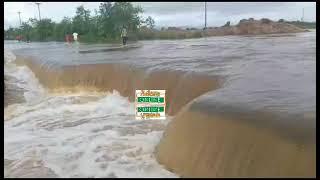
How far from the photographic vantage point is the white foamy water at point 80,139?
583 centimetres

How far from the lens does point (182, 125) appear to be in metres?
6.04

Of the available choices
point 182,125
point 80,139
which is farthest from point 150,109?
point 80,139

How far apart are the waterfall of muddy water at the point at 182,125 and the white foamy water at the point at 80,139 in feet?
0.05

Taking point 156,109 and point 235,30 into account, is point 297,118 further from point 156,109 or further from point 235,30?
point 235,30

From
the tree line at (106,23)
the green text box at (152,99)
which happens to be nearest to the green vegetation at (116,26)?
the tree line at (106,23)

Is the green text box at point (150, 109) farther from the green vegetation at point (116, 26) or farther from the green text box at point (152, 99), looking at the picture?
the green vegetation at point (116, 26)

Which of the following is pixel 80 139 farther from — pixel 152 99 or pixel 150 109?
pixel 150 109

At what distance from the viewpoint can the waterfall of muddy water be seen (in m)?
4.72

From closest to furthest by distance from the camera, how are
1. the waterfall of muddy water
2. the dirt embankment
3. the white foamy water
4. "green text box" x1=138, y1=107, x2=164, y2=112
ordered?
the waterfall of muddy water, "green text box" x1=138, y1=107, x2=164, y2=112, the white foamy water, the dirt embankment

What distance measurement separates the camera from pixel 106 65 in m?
12.1

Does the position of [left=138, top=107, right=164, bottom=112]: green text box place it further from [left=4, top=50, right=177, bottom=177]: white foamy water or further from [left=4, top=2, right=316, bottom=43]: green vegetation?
[left=4, top=2, right=316, bottom=43]: green vegetation

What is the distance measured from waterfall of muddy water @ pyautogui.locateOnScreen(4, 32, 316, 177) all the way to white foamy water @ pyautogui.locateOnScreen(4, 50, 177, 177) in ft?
0.05

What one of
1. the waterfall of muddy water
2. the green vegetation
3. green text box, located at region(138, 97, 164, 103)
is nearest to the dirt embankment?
the green vegetation

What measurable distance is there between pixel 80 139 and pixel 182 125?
2.00 metres
